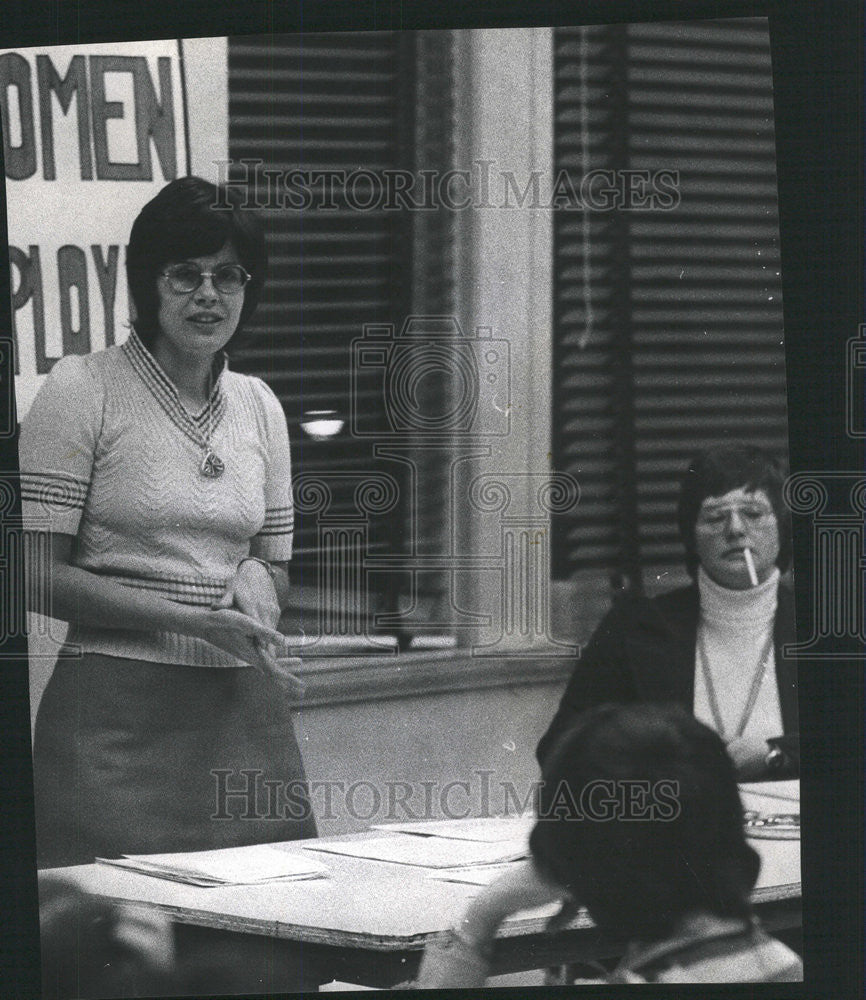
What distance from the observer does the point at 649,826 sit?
251cm

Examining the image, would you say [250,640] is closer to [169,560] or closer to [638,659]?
[169,560]

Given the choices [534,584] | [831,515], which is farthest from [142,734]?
[831,515]

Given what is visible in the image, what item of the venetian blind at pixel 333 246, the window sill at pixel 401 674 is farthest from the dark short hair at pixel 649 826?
the venetian blind at pixel 333 246

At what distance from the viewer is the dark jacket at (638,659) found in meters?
2.50

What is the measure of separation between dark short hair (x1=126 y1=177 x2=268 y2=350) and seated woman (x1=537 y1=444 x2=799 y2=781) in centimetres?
89

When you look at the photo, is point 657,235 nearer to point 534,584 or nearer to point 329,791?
point 534,584

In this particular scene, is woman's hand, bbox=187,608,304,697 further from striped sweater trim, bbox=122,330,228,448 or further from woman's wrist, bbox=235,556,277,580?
striped sweater trim, bbox=122,330,228,448

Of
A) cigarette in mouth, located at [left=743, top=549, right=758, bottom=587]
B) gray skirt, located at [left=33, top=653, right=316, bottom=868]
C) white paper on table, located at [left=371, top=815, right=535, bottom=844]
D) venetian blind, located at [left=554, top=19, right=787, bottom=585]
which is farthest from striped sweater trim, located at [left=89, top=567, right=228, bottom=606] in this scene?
cigarette in mouth, located at [left=743, top=549, right=758, bottom=587]

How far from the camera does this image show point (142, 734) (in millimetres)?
2477

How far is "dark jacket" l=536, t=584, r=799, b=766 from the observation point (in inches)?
98.4

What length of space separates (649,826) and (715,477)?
65cm

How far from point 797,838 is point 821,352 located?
2.96 ft

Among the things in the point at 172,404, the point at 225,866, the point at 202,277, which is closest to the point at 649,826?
the point at 225,866

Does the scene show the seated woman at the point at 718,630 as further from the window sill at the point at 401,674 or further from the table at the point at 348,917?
the table at the point at 348,917
